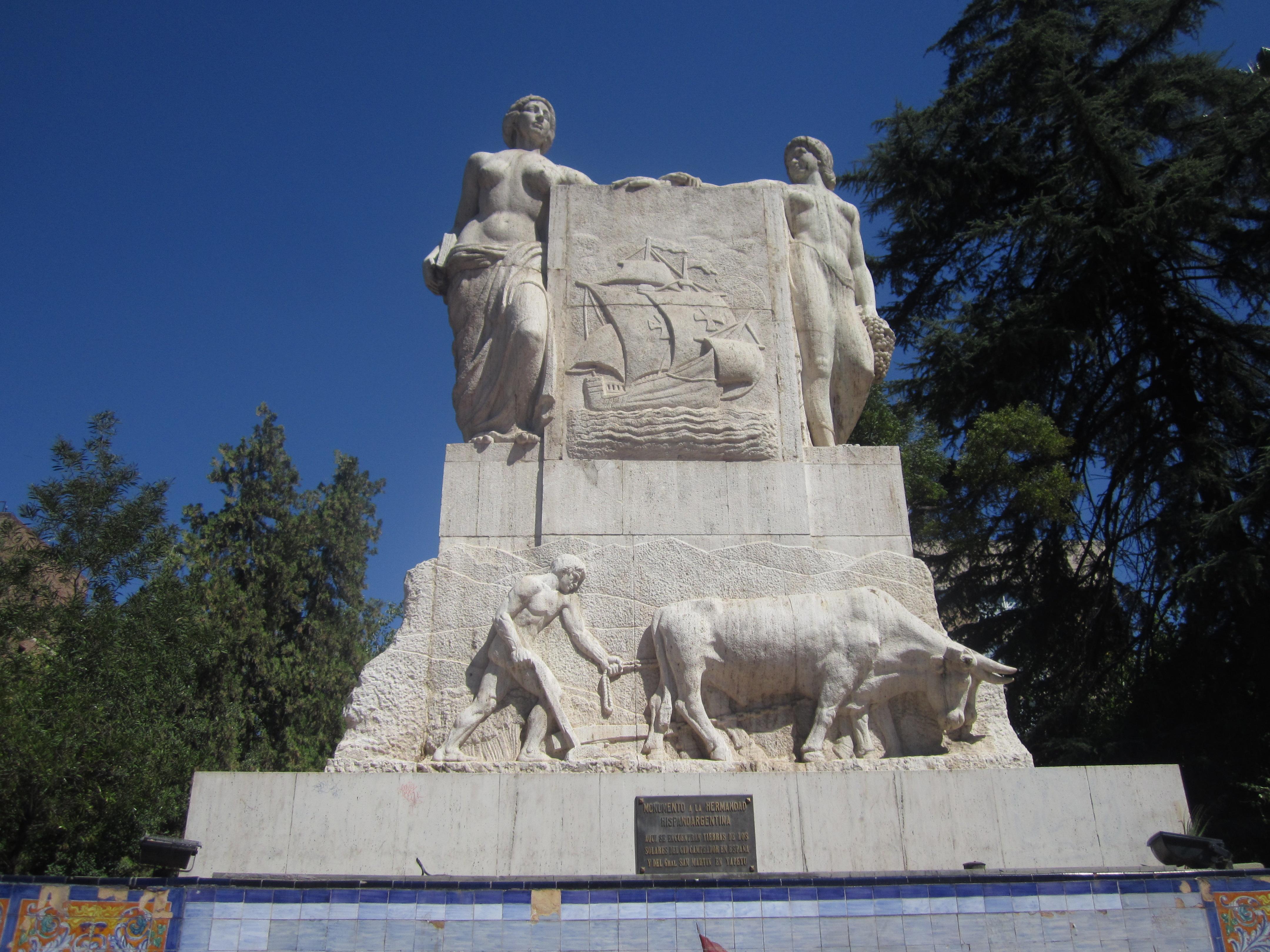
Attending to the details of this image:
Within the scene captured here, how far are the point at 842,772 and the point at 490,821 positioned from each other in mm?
1950

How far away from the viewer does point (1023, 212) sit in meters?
16.0

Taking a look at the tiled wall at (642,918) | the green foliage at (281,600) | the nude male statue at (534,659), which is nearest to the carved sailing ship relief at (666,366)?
the nude male statue at (534,659)

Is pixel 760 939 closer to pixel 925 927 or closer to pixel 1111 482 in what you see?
pixel 925 927

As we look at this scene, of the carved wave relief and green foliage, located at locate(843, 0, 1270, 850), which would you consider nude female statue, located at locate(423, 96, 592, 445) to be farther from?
green foliage, located at locate(843, 0, 1270, 850)

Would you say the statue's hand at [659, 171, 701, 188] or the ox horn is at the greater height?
Result: the statue's hand at [659, 171, 701, 188]

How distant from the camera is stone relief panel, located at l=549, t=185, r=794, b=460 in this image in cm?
754

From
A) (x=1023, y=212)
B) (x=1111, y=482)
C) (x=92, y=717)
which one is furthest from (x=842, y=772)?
(x=1023, y=212)

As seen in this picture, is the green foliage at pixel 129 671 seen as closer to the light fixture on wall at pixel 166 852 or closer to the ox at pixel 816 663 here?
the light fixture on wall at pixel 166 852

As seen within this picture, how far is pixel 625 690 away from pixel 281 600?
47.1ft

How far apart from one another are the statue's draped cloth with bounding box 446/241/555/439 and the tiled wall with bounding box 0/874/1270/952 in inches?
140

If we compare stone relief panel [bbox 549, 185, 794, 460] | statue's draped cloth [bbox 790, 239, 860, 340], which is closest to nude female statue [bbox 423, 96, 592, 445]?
stone relief panel [bbox 549, 185, 794, 460]

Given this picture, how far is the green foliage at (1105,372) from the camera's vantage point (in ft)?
42.1

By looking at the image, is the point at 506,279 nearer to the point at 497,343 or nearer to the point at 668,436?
the point at 497,343

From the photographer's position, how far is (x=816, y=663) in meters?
6.50
